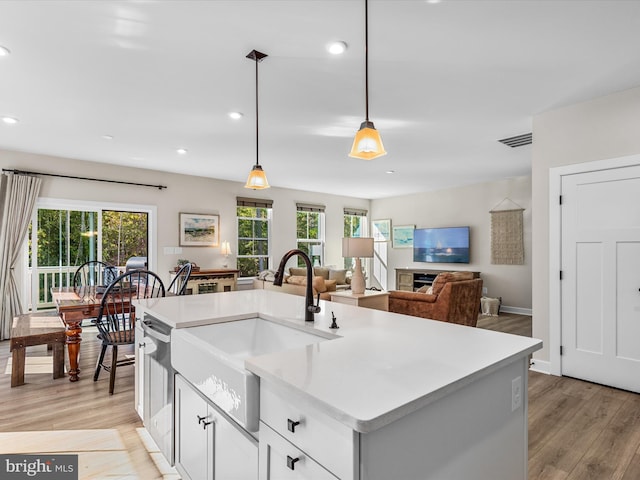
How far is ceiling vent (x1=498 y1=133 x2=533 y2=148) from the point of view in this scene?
4.31 meters

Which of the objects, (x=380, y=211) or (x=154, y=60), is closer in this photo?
(x=154, y=60)

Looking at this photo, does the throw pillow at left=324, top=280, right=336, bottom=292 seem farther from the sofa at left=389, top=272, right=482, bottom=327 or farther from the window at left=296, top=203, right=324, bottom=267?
the window at left=296, top=203, right=324, bottom=267

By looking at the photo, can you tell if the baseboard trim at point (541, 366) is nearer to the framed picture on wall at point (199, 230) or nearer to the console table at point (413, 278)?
the console table at point (413, 278)

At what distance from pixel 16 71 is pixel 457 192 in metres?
7.25

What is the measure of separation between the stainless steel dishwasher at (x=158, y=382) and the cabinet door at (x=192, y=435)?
0.10m

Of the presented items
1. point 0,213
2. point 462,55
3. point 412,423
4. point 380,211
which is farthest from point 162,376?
point 380,211

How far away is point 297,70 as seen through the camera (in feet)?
9.11

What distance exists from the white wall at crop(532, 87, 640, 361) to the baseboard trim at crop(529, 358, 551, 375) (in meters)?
0.04

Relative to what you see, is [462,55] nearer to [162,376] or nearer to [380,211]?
[162,376]

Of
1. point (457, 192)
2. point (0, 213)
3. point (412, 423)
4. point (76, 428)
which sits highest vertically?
point (457, 192)

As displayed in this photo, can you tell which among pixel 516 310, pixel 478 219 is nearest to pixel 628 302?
pixel 516 310

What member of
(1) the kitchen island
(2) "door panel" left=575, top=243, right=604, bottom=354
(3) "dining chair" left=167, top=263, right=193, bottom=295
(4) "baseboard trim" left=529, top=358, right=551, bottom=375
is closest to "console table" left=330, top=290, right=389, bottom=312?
(4) "baseboard trim" left=529, top=358, right=551, bottom=375

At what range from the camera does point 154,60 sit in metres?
2.61

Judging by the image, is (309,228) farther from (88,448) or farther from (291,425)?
(291,425)
